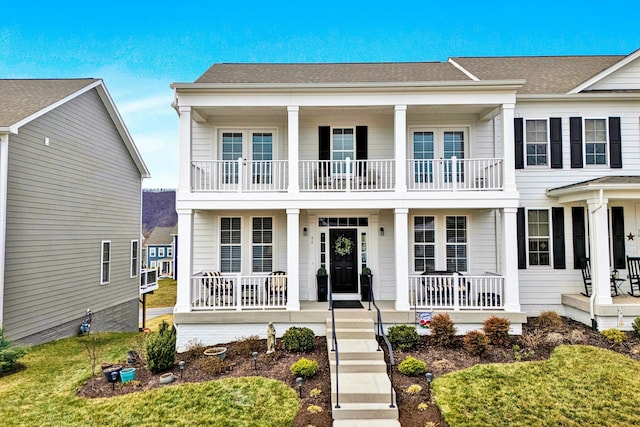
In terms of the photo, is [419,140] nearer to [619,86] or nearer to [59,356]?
[619,86]

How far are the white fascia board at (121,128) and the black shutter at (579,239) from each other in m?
17.3

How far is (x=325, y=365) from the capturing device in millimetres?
7523

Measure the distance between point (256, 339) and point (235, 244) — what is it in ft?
10.8

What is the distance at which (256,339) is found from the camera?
28.9ft

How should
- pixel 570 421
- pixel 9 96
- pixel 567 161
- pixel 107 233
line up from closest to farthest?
pixel 570 421, pixel 567 161, pixel 9 96, pixel 107 233

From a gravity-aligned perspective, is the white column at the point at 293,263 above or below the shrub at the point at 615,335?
above

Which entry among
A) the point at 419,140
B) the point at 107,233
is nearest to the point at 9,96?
the point at 107,233

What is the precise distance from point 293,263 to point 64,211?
8.57 meters

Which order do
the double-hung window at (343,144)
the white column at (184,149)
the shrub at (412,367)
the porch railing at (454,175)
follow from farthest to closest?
1. the double-hung window at (343,144)
2. the porch railing at (454,175)
3. the white column at (184,149)
4. the shrub at (412,367)

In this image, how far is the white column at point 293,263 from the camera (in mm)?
9039

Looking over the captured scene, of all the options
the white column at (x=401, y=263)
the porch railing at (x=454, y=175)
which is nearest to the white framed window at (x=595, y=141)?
the porch railing at (x=454, y=175)

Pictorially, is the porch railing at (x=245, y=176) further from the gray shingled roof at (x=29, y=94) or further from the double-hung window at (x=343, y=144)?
the gray shingled roof at (x=29, y=94)

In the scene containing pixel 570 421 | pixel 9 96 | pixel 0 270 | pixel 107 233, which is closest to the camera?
pixel 570 421

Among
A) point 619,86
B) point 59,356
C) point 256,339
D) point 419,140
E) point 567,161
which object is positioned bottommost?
point 59,356
